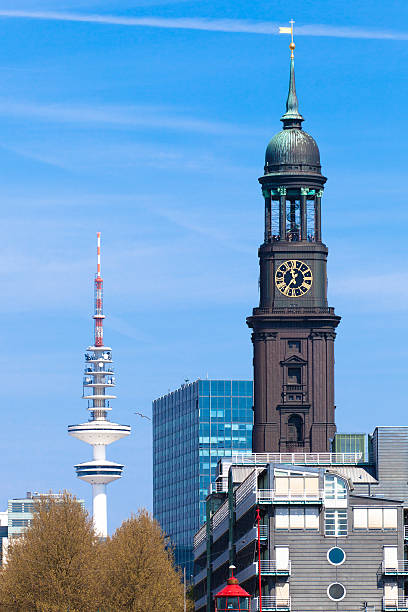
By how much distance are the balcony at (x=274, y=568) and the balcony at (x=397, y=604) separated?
856cm

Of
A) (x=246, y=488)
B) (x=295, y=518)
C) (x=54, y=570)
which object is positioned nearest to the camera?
(x=295, y=518)

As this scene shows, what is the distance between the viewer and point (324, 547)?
522 feet

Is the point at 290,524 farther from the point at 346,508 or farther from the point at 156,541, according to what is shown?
the point at 156,541

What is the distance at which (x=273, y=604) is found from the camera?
6270 inches

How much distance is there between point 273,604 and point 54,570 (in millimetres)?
28726

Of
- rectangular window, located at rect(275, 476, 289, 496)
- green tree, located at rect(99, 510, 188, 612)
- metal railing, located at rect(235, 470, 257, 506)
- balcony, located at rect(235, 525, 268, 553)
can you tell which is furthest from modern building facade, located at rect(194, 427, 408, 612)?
green tree, located at rect(99, 510, 188, 612)

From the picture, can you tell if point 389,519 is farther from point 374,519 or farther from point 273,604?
point 273,604

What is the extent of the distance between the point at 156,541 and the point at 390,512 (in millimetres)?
41678

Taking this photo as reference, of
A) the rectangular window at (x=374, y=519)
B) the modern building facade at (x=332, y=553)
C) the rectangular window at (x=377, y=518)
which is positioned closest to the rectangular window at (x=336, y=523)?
the modern building facade at (x=332, y=553)

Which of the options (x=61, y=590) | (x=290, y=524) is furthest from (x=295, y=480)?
(x=61, y=590)

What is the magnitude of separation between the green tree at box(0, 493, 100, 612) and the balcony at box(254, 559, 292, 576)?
980 inches

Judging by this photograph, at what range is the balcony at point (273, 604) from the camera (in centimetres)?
15850

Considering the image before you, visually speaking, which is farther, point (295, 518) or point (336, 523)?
point (295, 518)

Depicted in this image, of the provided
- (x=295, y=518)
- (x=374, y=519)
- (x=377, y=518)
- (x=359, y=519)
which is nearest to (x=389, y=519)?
(x=377, y=518)
